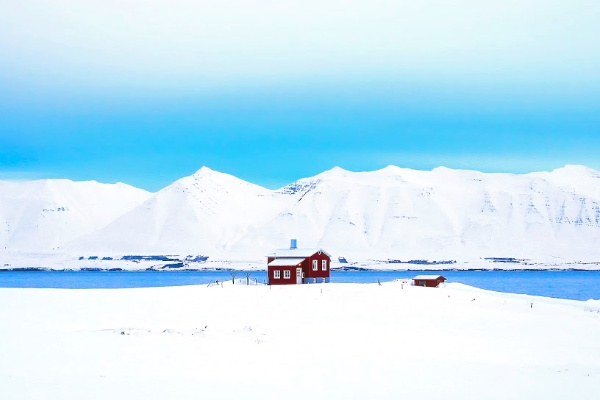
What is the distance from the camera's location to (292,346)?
78.3 ft

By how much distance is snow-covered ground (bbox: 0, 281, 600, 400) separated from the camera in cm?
1667

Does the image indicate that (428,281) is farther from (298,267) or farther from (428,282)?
(298,267)

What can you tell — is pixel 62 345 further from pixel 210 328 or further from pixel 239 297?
pixel 239 297

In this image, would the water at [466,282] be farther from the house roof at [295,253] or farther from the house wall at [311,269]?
the house wall at [311,269]

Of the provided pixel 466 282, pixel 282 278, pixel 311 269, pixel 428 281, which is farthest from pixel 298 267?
pixel 466 282

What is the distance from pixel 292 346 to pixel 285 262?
A: 37673mm

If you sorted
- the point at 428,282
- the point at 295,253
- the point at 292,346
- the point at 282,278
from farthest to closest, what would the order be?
the point at 295,253, the point at 282,278, the point at 428,282, the point at 292,346

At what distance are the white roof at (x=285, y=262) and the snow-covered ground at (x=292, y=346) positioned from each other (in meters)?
16.6

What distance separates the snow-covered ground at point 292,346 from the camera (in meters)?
16.7

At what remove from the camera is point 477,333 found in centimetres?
3034

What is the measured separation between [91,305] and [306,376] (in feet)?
75.9

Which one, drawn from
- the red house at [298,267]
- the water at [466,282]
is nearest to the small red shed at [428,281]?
the red house at [298,267]

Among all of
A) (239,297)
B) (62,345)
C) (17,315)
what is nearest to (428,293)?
(239,297)

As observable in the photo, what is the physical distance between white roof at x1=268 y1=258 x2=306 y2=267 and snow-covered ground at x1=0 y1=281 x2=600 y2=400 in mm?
16586
